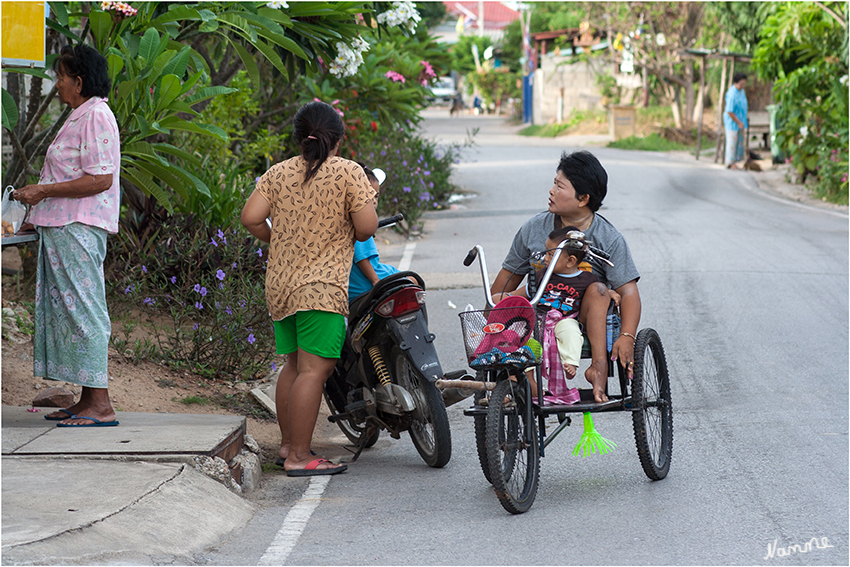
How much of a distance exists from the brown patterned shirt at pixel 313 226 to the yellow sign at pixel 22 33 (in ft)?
4.57

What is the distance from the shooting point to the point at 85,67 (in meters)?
5.20

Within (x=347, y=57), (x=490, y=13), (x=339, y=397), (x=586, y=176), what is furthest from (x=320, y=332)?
(x=490, y=13)

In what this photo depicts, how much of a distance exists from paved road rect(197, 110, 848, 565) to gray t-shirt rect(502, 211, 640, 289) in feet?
3.41

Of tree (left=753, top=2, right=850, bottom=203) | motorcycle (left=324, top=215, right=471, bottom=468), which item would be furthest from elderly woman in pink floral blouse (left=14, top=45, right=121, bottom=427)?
tree (left=753, top=2, right=850, bottom=203)

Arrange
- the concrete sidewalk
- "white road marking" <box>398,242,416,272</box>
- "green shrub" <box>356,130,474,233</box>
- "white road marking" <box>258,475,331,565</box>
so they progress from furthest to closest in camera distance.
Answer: "green shrub" <box>356,130,474,233</box>, "white road marking" <box>398,242,416,272</box>, "white road marking" <box>258,475,331,565</box>, the concrete sidewalk

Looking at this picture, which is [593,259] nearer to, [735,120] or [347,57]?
[347,57]

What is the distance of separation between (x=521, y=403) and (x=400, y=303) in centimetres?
86

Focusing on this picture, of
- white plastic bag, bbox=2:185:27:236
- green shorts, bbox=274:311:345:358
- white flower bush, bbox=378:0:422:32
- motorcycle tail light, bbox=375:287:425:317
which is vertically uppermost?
white flower bush, bbox=378:0:422:32

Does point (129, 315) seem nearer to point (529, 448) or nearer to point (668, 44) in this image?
point (529, 448)

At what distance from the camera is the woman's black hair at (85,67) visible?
5188mm

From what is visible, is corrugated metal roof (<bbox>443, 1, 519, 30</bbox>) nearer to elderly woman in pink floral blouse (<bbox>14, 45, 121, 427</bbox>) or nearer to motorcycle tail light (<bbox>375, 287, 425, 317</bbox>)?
elderly woman in pink floral blouse (<bbox>14, 45, 121, 427</bbox>)

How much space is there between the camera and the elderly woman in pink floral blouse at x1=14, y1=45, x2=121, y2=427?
16.8ft

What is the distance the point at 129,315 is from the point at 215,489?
3230 mm

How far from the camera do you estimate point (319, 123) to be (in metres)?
4.92
